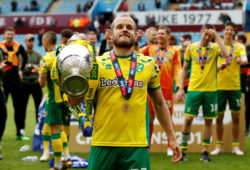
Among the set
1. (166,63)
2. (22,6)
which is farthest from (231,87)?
(22,6)

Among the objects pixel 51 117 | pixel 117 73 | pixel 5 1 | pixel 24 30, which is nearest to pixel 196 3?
pixel 24 30

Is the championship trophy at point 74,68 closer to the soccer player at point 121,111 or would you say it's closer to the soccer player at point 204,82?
the soccer player at point 121,111

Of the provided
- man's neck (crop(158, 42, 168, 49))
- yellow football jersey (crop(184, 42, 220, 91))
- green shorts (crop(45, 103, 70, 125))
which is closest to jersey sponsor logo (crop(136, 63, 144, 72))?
green shorts (crop(45, 103, 70, 125))

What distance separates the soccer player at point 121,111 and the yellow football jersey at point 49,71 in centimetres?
275

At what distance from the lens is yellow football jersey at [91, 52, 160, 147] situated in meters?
3.43

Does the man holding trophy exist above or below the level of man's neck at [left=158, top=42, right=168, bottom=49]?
below

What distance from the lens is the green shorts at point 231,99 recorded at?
24.9 ft

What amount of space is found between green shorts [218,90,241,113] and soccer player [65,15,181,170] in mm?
4295

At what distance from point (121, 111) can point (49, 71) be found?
3.11 meters

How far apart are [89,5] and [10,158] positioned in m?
28.2

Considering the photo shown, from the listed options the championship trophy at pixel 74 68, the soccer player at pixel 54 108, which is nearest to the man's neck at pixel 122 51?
the championship trophy at pixel 74 68

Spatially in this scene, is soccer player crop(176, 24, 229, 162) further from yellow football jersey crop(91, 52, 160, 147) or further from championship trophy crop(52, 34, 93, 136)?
championship trophy crop(52, 34, 93, 136)

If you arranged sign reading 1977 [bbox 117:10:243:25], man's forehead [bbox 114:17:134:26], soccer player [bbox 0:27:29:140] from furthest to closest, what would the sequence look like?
1. sign reading 1977 [bbox 117:10:243:25]
2. soccer player [bbox 0:27:29:140]
3. man's forehead [bbox 114:17:134:26]

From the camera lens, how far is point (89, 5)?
114 ft
